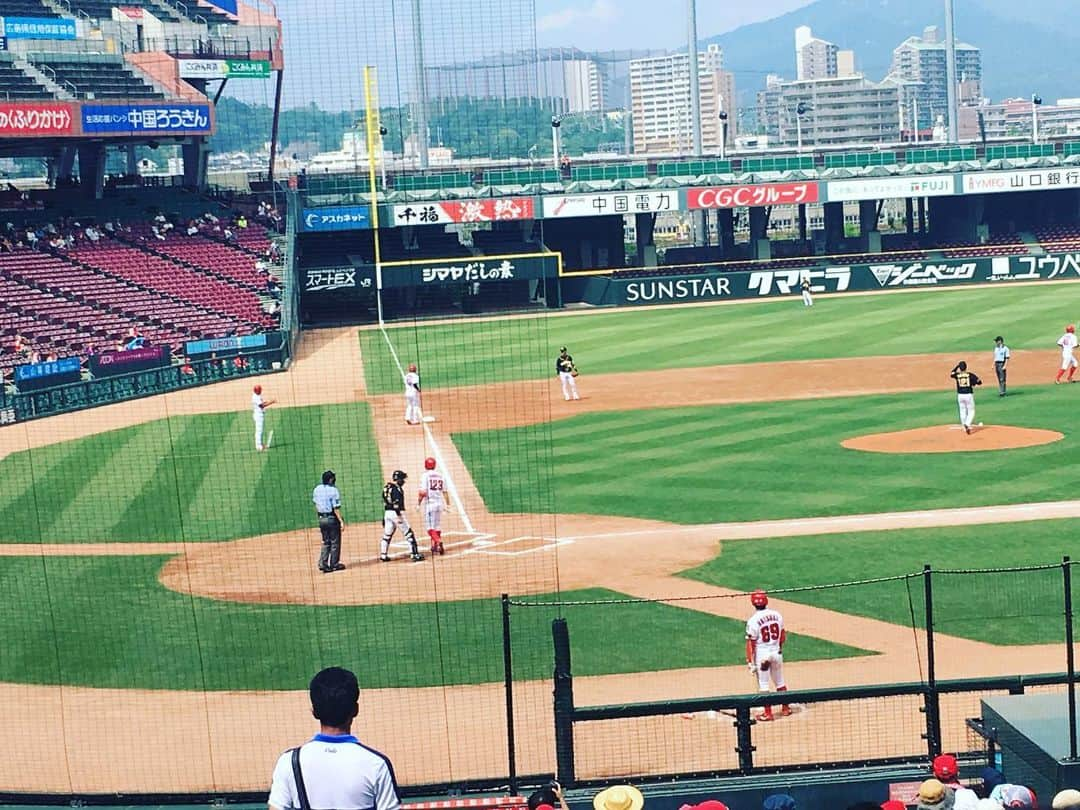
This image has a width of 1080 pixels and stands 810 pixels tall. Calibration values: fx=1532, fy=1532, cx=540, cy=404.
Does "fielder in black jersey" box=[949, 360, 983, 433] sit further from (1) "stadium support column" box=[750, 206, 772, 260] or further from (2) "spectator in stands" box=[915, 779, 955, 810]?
(1) "stadium support column" box=[750, 206, 772, 260]

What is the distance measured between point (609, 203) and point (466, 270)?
7.10m

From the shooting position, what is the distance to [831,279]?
58.6 metres

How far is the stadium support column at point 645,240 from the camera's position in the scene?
64.1 m

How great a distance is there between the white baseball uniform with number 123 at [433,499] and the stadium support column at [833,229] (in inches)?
1871

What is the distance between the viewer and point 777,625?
13992 mm

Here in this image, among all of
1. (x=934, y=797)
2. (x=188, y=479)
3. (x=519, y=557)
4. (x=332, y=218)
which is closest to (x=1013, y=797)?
(x=934, y=797)

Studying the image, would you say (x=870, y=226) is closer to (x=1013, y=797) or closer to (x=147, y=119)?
(x=147, y=119)

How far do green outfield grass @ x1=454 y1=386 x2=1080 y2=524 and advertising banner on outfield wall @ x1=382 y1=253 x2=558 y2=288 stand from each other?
975 inches

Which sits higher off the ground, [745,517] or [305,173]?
[305,173]

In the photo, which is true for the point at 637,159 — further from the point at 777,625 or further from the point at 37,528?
the point at 777,625

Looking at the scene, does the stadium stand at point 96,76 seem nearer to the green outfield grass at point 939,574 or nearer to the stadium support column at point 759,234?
the stadium support column at point 759,234

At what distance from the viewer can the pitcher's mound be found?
2672cm

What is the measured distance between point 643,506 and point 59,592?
8.74 meters

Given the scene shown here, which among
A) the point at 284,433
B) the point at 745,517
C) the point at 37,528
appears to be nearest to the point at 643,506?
the point at 745,517
